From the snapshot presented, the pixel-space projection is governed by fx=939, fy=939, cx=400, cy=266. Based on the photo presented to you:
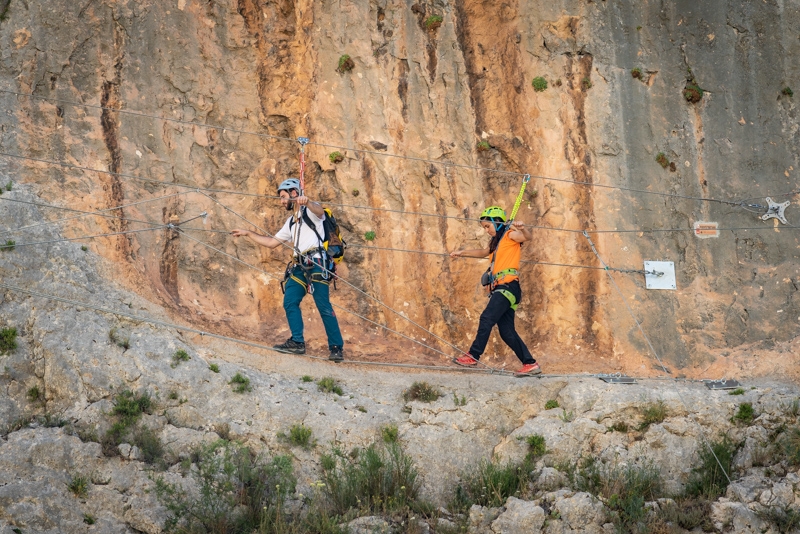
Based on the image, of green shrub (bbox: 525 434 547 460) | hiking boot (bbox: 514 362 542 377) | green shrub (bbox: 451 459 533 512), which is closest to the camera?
green shrub (bbox: 451 459 533 512)

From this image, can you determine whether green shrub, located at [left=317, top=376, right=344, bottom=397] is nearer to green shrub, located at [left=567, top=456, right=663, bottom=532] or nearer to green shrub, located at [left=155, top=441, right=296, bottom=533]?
green shrub, located at [left=155, top=441, right=296, bottom=533]

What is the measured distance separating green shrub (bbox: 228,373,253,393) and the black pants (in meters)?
3.05

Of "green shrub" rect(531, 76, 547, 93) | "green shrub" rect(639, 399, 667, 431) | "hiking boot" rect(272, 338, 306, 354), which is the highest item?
"green shrub" rect(531, 76, 547, 93)

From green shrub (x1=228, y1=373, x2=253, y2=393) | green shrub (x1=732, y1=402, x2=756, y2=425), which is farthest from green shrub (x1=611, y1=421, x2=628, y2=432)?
green shrub (x1=228, y1=373, x2=253, y2=393)

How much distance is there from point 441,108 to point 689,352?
5677 millimetres

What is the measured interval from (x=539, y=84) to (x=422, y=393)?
5.97 metres

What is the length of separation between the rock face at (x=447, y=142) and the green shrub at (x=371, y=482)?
3.51 m

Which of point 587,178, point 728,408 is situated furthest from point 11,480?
point 587,178

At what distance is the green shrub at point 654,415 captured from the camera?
39.9ft

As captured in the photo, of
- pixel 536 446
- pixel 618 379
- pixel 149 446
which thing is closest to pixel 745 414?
pixel 618 379

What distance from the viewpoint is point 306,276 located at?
1301cm

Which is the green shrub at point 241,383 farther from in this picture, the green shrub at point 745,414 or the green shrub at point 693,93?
the green shrub at point 693,93

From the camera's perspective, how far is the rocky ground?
10.6 metres

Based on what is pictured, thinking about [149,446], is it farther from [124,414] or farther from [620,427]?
[620,427]
